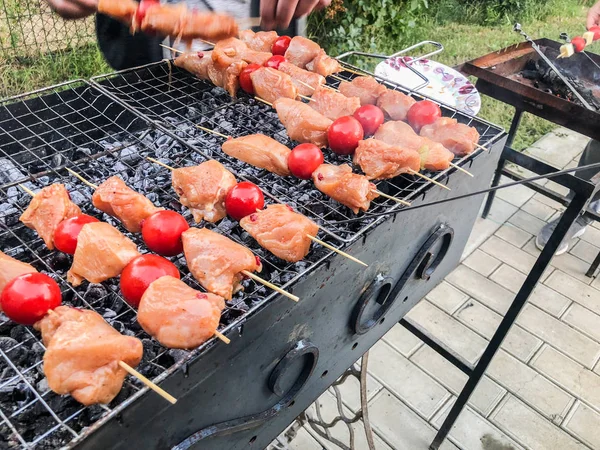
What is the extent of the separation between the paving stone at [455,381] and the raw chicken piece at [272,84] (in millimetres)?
2579

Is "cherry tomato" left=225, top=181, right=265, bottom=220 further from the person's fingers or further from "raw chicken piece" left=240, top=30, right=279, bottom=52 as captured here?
"raw chicken piece" left=240, top=30, right=279, bottom=52

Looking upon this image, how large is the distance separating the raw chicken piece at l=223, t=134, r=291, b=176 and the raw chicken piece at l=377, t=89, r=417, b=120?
37.6 inches

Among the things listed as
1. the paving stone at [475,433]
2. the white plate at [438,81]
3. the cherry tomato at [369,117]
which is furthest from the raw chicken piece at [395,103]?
the paving stone at [475,433]

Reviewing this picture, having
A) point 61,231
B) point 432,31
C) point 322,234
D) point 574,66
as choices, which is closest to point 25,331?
point 61,231

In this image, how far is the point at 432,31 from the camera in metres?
10.6

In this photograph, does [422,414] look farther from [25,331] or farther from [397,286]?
[25,331]

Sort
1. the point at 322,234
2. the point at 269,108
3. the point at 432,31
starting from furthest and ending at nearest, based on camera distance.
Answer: the point at 432,31 → the point at 269,108 → the point at 322,234

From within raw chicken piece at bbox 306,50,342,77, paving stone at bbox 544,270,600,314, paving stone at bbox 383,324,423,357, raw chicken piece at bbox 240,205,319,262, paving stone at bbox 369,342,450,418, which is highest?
raw chicken piece at bbox 306,50,342,77

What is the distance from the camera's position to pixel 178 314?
177cm

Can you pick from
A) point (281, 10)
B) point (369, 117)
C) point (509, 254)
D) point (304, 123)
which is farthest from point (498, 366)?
point (281, 10)

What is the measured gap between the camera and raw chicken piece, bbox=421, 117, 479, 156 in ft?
9.62

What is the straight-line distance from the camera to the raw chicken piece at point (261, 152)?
2.85 m

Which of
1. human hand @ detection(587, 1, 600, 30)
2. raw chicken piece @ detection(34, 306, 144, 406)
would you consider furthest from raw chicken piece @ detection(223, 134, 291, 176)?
human hand @ detection(587, 1, 600, 30)

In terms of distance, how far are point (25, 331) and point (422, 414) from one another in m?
3.12
